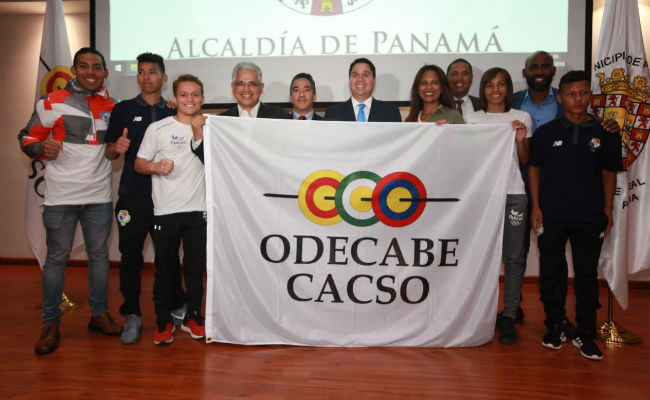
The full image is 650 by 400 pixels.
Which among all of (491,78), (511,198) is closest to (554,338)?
(511,198)

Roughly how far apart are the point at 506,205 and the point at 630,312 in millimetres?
1688

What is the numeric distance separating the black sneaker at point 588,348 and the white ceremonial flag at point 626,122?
1.56 ft

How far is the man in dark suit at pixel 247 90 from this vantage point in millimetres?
2658

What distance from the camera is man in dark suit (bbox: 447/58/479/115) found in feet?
10.9

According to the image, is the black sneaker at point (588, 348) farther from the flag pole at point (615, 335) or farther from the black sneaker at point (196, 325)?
the black sneaker at point (196, 325)

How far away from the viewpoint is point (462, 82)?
3330mm

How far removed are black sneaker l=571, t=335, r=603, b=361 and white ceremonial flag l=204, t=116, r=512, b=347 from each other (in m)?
0.54

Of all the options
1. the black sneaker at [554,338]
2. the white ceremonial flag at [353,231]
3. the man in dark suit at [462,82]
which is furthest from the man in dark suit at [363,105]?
the black sneaker at [554,338]

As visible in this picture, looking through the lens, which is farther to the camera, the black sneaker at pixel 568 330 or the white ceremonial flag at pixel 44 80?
the white ceremonial flag at pixel 44 80

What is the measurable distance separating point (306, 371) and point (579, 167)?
1891mm

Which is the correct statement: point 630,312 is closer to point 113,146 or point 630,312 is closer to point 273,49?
point 273,49

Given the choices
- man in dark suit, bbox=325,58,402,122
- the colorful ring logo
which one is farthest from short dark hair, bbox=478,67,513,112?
the colorful ring logo

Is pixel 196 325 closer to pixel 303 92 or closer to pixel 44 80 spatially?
pixel 303 92

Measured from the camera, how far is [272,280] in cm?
247
